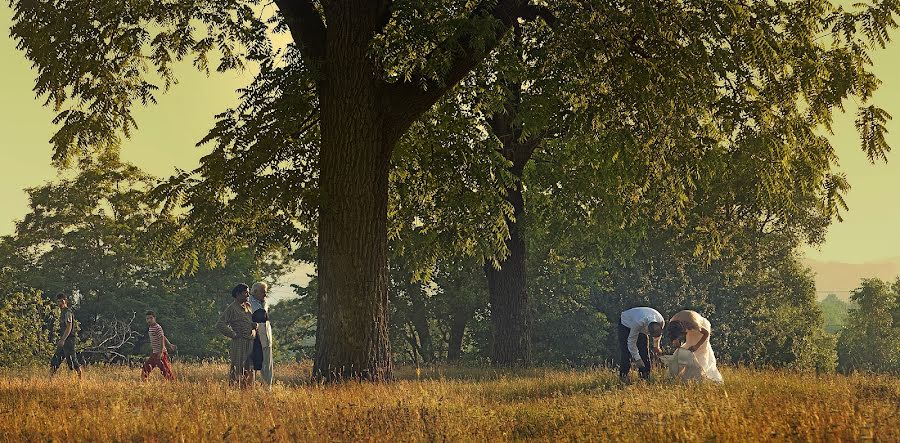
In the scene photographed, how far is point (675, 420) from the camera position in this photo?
8133mm

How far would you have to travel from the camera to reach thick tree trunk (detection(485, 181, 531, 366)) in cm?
2270

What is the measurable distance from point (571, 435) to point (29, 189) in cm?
→ 4069

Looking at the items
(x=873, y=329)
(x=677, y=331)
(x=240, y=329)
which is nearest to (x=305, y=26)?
(x=240, y=329)

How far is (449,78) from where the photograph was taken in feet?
43.4

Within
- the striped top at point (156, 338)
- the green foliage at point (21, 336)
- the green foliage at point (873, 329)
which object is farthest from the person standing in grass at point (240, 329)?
the green foliage at point (873, 329)

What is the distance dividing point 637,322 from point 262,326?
667 centimetres

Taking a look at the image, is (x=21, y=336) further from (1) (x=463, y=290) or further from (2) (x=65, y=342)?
(1) (x=463, y=290)

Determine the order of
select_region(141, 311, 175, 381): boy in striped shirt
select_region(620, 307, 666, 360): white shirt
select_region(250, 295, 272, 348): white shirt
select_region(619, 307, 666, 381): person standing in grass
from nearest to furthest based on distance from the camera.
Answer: select_region(250, 295, 272, 348): white shirt < select_region(619, 307, 666, 381): person standing in grass < select_region(620, 307, 666, 360): white shirt < select_region(141, 311, 175, 381): boy in striped shirt

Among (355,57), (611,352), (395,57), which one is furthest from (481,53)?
(611,352)

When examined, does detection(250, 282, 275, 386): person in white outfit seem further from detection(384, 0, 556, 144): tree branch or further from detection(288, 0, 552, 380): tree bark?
detection(384, 0, 556, 144): tree branch

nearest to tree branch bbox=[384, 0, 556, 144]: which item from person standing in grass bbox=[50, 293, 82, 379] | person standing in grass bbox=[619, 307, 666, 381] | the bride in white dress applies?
person standing in grass bbox=[619, 307, 666, 381]

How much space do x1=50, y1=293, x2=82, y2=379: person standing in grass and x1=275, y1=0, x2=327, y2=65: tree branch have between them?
852 centimetres

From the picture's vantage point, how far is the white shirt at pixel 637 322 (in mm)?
15617

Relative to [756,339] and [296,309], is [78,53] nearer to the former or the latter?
[756,339]
